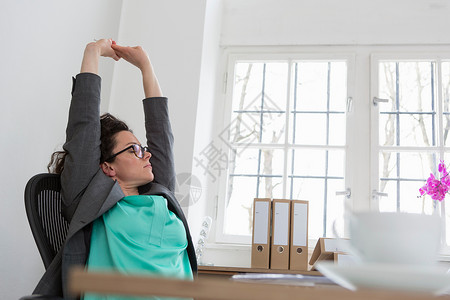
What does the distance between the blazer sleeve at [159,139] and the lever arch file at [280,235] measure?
884 mm

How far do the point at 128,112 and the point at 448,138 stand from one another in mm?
2050

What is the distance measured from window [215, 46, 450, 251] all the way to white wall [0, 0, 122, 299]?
1265 millimetres

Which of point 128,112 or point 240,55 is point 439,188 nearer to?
point 240,55

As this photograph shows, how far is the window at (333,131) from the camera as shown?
3.12 m

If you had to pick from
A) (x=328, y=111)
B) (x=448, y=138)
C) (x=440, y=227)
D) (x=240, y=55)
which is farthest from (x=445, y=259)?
(x=440, y=227)

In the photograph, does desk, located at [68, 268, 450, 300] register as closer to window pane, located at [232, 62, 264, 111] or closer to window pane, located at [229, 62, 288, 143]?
window pane, located at [229, 62, 288, 143]

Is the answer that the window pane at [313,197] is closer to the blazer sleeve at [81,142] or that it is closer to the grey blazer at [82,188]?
the grey blazer at [82,188]

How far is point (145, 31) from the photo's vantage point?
316 centimetres

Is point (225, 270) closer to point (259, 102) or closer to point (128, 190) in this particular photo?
point (128, 190)

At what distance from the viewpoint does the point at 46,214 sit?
147cm

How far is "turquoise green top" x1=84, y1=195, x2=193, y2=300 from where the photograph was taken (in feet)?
4.77

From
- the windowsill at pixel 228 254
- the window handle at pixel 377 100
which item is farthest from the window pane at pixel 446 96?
the windowsill at pixel 228 254

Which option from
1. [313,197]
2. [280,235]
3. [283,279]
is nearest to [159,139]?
[280,235]

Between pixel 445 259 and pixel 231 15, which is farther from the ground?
pixel 231 15
